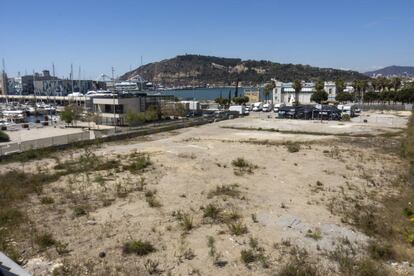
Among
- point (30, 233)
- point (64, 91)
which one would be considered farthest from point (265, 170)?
point (64, 91)

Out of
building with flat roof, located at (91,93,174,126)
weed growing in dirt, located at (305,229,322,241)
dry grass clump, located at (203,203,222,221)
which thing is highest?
building with flat roof, located at (91,93,174,126)

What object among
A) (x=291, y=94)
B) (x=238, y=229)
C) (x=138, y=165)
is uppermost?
(x=291, y=94)

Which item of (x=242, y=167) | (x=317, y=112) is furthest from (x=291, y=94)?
(x=242, y=167)

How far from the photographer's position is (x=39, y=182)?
19.7 meters

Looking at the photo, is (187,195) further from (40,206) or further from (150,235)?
(40,206)

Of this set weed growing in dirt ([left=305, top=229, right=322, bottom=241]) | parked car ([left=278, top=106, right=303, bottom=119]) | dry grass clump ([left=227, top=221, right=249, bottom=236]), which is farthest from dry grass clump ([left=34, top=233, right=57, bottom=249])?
parked car ([left=278, top=106, right=303, bottom=119])

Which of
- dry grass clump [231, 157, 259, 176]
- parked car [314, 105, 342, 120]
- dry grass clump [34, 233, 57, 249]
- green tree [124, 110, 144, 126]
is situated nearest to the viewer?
dry grass clump [34, 233, 57, 249]

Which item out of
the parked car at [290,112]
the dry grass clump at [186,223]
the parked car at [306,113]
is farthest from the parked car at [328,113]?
the dry grass clump at [186,223]

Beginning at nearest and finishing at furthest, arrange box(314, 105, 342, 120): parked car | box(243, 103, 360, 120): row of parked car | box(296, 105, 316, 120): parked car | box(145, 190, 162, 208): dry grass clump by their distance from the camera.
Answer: box(145, 190, 162, 208): dry grass clump → box(314, 105, 342, 120): parked car → box(243, 103, 360, 120): row of parked car → box(296, 105, 316, 120): parked car

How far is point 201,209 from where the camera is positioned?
15.1 metres

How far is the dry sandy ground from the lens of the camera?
34.7 ft

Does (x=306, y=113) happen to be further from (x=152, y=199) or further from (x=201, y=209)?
(x=201, y=209)

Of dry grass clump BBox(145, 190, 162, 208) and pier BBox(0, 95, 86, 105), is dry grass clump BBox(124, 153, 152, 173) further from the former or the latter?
pier BBox(0, 95, 86, 105)

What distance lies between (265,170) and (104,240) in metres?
13.2
